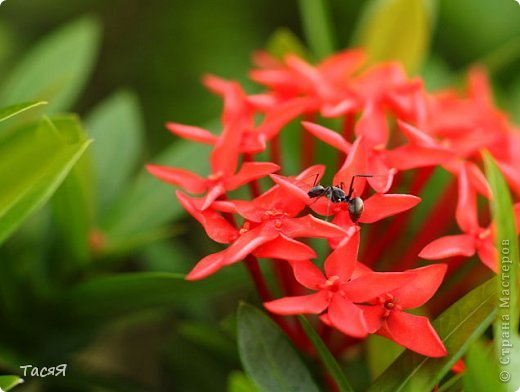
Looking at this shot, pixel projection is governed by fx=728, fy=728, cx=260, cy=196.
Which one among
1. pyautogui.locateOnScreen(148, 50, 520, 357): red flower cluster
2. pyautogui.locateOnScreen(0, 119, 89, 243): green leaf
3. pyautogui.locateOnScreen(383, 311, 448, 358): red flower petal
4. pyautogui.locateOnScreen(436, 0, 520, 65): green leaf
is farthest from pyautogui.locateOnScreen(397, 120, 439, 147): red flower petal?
pyautogui.locateOnScreen(436, 0, 520, 65): green leaf

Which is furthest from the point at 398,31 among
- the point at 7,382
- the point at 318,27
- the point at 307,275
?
the point at 7,382

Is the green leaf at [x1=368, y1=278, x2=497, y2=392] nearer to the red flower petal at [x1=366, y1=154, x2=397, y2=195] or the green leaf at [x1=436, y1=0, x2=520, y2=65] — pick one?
the red flower petal at [x1=366, y1=154, x2=397, y2=195]

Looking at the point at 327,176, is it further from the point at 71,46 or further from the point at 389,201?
the point at 71,46

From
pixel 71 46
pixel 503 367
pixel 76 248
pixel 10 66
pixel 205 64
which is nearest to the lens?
pixel 503 367

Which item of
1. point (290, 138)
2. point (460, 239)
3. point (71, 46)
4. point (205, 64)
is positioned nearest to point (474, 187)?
point (460, 239)

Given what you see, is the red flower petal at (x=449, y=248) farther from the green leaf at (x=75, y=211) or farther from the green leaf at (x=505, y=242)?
the green leaf at (x=75, y=211)

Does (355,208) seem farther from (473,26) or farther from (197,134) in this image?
(473,26)
